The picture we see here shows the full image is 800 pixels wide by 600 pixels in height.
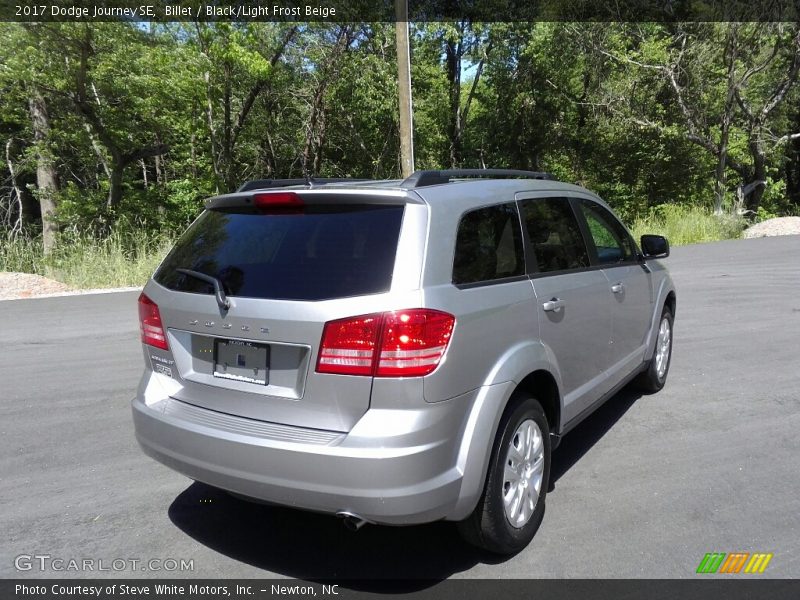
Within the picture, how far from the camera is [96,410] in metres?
5.04

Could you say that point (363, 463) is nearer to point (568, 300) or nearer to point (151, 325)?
point (151, 325)

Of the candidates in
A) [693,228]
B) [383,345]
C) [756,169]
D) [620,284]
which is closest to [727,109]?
[756,169]

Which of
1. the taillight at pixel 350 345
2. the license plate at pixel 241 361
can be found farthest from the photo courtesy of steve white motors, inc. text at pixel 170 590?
the taillight at pixel 350 345

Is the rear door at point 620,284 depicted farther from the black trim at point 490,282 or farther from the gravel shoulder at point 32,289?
the gravel shoulder at point 32,289

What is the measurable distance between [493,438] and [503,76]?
28.5m

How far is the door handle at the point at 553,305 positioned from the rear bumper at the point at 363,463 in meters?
0.81

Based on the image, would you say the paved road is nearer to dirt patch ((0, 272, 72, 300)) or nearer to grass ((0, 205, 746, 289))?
dirt patch ((0, 272, 72, 300))

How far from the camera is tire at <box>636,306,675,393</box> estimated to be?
5094 millimetres

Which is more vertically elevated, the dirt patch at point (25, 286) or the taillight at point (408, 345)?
the taillight at point (408, 345)

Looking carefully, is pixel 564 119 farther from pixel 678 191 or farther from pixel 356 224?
pixel 356 224

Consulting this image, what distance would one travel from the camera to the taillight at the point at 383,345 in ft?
8.05

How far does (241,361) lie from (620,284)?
8.57 feet

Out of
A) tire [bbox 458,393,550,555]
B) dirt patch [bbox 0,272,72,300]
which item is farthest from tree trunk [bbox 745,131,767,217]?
tire [bbox 458,393,550,555]

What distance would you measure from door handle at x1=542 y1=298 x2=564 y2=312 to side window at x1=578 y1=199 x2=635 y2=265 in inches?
32.9
